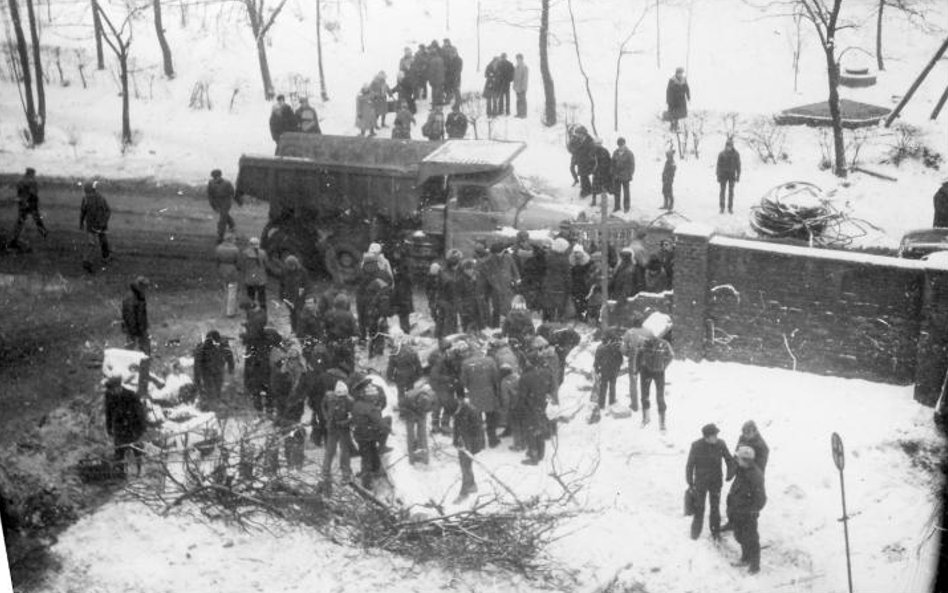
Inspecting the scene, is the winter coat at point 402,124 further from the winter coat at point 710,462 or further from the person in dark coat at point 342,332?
the winter coat at point 710,462

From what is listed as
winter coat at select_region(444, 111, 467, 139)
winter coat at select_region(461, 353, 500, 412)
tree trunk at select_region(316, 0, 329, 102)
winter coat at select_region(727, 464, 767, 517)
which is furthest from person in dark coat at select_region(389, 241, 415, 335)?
tree trunk at select_region(316, 0, 329, 102)

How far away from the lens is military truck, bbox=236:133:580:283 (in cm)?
1558

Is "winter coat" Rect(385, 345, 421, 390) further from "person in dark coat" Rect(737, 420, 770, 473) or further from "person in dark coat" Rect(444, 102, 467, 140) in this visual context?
"person in dark coat" Rect(444, 102, 467, 140)

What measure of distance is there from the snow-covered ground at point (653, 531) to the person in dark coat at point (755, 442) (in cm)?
64

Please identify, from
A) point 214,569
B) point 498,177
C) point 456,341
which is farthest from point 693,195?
point 214,569

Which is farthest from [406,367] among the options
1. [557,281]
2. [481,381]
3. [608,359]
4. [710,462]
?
[710,462]

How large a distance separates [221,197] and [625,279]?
6.68 meters

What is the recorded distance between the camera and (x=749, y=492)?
381 inches

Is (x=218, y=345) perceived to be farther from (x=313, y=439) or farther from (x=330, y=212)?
(x=330, y=212)

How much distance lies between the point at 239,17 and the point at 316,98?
2.21 meters

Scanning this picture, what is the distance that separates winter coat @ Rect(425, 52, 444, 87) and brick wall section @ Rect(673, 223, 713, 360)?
27.6ft

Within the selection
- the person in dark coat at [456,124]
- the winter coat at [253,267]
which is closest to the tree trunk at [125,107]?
the winter coat at [253,267]

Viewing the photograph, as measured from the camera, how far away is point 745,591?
31.4 feet

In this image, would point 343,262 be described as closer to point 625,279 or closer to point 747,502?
point 625,279
